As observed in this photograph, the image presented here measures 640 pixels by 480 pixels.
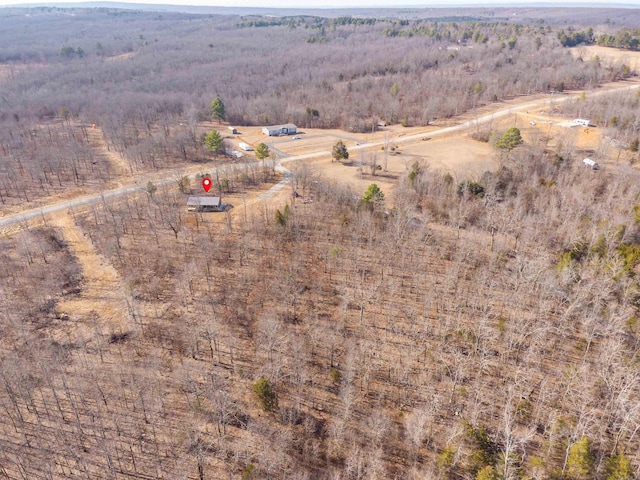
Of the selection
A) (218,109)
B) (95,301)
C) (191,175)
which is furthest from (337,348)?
(218,109)

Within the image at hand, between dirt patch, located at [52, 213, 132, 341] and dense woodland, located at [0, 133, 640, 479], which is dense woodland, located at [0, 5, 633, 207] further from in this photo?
dense woodland, located at [0, 133, 640, 479]

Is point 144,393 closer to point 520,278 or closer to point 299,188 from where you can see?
point 520,278

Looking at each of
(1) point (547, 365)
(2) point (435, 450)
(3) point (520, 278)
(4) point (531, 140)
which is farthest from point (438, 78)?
(2) point (435, 450)

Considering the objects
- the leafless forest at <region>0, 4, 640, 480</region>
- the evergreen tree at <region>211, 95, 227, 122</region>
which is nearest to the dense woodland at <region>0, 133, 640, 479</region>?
the leafless forest at <region>0, 4, 640, 480</region>

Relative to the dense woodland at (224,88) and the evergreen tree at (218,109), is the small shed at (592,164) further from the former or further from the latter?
the evergreen tree at (218,109)

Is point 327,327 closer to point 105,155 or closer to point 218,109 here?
point 105,155

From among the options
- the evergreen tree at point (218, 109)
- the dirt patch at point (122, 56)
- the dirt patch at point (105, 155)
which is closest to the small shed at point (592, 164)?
the evergreen tree at point (218, 109)
